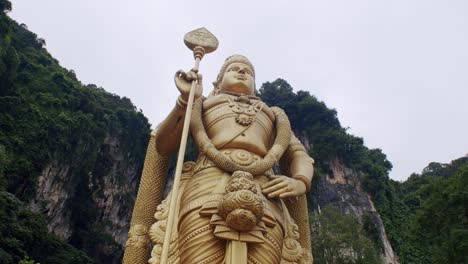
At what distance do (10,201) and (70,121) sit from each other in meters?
6.89

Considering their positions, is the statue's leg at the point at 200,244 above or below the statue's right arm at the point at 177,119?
below

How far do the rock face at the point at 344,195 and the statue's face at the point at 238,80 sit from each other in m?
22.3

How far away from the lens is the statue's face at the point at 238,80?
4.70 m

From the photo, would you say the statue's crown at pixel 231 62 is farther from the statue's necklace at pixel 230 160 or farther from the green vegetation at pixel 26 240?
the green vegetation at pixel 26 240

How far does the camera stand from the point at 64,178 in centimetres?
2272

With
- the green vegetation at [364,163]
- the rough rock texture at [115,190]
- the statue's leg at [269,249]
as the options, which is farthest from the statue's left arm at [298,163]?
the rough rock texture at [115,190]

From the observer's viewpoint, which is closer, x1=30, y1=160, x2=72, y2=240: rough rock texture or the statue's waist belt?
the statue's waist belt

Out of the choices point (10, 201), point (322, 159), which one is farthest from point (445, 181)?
point (322, 159)

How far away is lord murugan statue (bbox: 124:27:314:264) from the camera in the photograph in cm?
325

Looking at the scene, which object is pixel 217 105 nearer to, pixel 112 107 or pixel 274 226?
pixel 274 226

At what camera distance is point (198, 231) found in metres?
3.32

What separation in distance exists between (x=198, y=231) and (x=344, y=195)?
27.2 m

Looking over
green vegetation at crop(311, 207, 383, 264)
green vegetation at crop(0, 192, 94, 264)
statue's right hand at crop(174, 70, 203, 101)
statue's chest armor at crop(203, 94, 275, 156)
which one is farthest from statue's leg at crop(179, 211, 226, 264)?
green vegetation at crop(0, 192, 94, 264)

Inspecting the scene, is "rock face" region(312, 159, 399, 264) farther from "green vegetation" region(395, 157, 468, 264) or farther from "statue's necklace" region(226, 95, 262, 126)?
"statue's necklace" region(226, 95, 262, 126)
